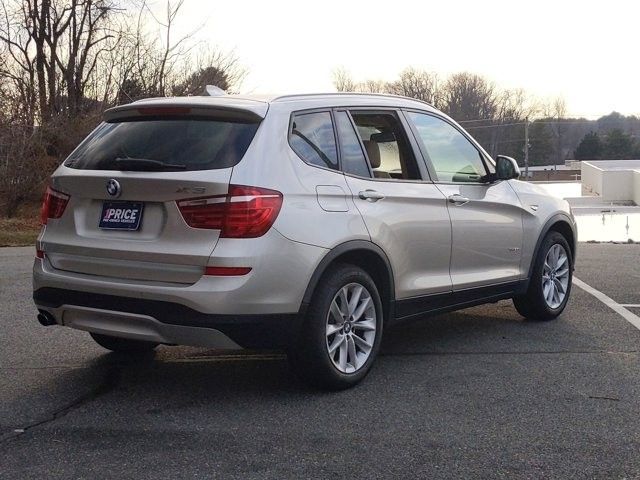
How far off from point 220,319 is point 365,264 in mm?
1184

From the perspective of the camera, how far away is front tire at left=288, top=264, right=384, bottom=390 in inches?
181

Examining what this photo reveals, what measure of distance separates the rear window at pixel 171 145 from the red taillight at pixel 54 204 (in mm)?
197

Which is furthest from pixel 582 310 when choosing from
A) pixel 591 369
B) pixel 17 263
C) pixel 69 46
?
pixel 69 46

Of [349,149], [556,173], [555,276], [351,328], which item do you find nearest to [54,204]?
[349,149]

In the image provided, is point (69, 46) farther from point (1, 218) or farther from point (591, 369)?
point (591, 369)

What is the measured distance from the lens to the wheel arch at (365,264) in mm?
4535

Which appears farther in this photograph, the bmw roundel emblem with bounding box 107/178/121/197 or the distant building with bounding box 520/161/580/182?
the distant building with bounding box 520/161/580/182

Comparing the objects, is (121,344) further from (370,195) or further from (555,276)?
(555,276)

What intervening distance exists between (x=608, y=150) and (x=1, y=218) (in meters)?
78.8

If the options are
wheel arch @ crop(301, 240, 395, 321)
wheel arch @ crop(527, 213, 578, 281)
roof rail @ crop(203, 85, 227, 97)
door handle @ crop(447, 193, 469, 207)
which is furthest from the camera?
wheel arch @ crop(527, 213, 578, 281)

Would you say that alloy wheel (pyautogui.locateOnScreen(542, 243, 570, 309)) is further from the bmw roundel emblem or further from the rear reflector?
the bmw roundel emblem

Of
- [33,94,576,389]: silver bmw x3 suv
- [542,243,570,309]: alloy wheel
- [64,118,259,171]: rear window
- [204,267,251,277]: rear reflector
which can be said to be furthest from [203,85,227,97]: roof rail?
[542,243,570,309]: alloy wheel

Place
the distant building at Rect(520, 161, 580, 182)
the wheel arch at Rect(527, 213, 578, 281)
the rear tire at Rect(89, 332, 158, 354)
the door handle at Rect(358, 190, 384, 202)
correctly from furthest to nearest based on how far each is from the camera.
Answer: the distant building at Rect(520, 161, 580, 182), the wheel arch at Rect(527, 213, 578, 281), the rear tire at Rect(89, 332, 158, 354), the door handle at Rect(358, 190, 384, 202)

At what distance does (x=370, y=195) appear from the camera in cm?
500
